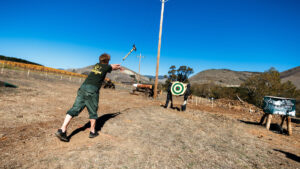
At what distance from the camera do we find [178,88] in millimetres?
9578

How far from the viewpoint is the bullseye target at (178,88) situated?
373 inches

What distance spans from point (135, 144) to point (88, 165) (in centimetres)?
134

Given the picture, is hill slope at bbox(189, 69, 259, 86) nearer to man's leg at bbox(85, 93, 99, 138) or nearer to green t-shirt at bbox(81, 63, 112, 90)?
green t-shirt at bbox(81, 63, 112, 90)

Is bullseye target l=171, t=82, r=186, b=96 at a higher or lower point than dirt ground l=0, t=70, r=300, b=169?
higher

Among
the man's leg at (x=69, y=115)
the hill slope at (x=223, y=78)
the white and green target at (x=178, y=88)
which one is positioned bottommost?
the man's leg at (x=69, y=115)

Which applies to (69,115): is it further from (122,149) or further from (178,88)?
(178,88)

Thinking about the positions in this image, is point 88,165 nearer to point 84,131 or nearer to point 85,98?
point 85,98

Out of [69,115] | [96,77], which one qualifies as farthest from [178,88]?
[69,115]

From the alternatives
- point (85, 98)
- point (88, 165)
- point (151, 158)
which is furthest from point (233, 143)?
point (85, 98)

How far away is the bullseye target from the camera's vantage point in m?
9.47

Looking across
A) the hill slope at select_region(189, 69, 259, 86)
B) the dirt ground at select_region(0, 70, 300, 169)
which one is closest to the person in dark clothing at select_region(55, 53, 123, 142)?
the dirt ground at select_region(0, 70, 300, 169)

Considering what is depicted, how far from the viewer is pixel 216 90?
1419 inches

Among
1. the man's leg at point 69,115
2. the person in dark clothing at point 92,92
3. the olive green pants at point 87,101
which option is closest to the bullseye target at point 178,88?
the person in dark clothing at point 92,92

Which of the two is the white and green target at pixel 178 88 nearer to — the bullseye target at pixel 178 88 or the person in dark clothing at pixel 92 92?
the bullseye target at pixel 178 88
